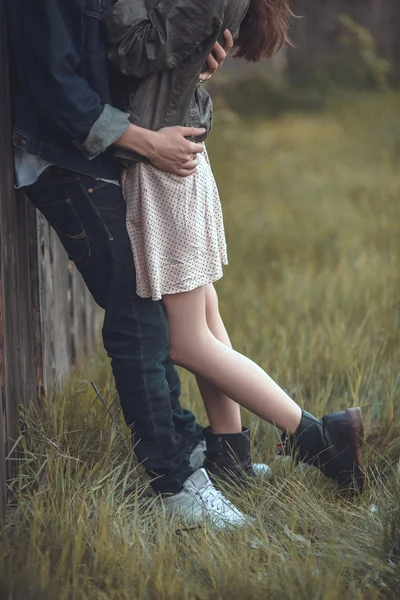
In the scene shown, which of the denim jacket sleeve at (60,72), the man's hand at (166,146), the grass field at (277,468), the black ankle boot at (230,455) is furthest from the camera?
the black ankle boot at (230,455)

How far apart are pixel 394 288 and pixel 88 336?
58.7 inches

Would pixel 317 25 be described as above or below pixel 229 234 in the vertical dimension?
above

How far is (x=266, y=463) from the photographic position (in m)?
2.99

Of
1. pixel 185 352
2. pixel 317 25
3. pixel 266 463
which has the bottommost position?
pixel 266 463

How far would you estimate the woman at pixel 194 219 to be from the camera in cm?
227

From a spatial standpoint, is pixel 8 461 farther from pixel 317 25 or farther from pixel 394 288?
pixel 317 25

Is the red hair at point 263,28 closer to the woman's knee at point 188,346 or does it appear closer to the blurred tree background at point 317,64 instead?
the woman's knee at point 188,346

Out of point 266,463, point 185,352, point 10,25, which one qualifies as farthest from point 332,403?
point 10,25

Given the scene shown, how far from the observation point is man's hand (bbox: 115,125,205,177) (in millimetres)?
2328

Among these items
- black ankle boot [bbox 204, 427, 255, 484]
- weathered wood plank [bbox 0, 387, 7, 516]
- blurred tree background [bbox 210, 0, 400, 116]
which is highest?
blurred tree background [bbox 210, 0, 400, 116]

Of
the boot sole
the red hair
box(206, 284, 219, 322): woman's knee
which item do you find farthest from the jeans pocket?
the boot sole

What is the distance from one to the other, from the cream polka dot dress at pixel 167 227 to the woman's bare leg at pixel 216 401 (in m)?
0.28

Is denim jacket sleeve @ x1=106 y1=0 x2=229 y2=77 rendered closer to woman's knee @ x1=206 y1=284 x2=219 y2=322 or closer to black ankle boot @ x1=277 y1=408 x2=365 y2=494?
woman's knee @ x1=206 y1=284 x2=219 y2=322

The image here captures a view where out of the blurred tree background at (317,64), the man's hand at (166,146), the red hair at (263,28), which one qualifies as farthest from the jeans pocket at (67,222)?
the blurred tree background at (317,64)
